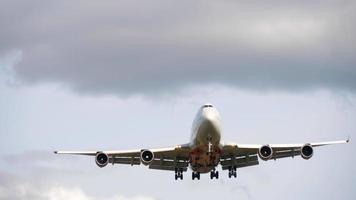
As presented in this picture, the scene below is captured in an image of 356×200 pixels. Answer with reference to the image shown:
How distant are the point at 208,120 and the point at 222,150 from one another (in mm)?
6005

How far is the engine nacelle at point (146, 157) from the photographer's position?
7764 centimetres

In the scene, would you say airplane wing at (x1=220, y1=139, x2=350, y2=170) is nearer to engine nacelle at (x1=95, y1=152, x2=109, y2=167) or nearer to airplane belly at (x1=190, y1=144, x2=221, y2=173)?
airplane belly at (x1=190, y1=144, x2=221, y2=173)

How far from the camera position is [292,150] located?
80688 mm

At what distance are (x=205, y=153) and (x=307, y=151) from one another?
9.34 m

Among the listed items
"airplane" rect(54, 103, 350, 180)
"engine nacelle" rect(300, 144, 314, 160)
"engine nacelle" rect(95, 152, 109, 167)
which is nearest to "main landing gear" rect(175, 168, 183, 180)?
"airplane" rect(54, 103, 350, 180)

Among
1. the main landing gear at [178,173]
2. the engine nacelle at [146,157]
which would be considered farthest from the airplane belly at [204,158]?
the main landing gear at [178,173]

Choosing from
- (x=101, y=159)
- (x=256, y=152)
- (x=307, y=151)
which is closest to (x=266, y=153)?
(x=256, y=152)

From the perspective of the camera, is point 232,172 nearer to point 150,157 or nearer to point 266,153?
point 266,153

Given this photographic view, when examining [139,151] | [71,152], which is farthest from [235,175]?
[71,152]

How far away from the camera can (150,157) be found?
255 feet

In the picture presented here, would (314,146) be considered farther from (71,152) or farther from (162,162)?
(71,152)

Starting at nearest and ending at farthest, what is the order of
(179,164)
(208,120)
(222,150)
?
(208,120), (222,150), (179,164)

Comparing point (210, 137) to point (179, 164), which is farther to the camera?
point (179, 164)

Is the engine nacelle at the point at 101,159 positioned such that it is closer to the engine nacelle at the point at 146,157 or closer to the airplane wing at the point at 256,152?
the engine nacelle at the point at 146,157
